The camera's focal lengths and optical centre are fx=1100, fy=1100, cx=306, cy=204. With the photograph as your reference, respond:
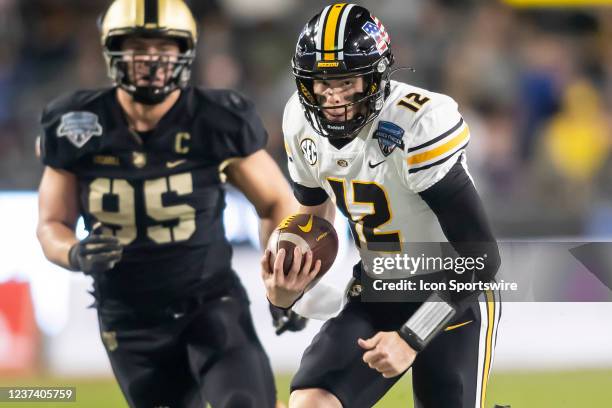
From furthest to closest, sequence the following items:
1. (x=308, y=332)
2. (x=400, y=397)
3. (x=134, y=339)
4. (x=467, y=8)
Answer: (x=467, y=8) < (x=308, y=332) < (x=134, y=339) < (x=400, y=397)

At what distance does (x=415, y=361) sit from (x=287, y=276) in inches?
17.7

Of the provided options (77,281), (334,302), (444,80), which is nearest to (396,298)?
(334,302)

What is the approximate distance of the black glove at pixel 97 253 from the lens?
3.59 metres

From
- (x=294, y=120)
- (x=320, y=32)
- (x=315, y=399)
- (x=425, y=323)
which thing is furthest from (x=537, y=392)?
(x=320, y=32)

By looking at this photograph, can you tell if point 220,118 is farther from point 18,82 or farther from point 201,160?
point 18,82

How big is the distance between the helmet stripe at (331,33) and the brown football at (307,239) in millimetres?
503

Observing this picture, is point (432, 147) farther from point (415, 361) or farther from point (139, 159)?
point (139, 159)

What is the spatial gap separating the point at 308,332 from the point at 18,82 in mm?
3710

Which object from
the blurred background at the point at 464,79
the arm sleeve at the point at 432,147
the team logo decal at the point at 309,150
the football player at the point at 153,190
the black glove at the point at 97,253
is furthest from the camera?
the blurred background at the point at 464,79

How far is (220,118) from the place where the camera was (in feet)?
12.5

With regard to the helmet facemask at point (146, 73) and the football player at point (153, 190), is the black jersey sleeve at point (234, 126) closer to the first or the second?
the football player at point (153, 190)

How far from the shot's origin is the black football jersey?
374 cm

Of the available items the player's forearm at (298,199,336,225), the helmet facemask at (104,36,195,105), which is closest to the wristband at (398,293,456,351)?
the player's forearm at (298,199,336,225)

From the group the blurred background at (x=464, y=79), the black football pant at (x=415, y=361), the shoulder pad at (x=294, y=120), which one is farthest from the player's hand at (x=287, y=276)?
the blurred background at (x=464, y=79)
